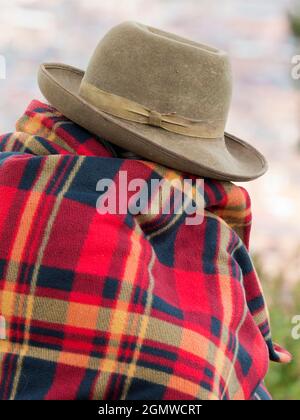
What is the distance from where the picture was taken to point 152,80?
2.17 metres

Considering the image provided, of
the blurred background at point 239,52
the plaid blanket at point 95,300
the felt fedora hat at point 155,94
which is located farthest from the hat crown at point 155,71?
the blurred background at point 239,52

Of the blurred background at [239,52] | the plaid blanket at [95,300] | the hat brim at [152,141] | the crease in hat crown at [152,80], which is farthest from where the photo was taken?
the blurred background at [239,52]

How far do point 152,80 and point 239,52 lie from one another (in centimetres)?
680

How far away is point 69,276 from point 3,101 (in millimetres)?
4552

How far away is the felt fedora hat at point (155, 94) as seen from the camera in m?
2.12

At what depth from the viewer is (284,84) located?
29.3ft

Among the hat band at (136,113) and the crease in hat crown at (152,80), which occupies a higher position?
the crease in hat crown at (152,80)

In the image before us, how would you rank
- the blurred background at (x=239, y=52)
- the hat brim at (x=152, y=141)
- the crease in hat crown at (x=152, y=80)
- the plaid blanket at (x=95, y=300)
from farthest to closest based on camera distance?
the blurred background at (x=239, y=52)
the crease in hat crown at (x=152, y=80)
the hat brim at (x=152, y=141)
the plaid blanket at (x=95, y=300)

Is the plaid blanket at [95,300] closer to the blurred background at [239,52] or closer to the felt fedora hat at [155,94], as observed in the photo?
the felt fedora hat at [155,94]

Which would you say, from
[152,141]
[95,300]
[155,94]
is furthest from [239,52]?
[95,300]

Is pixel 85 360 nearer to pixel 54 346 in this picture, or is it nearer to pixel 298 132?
pixel 54 346

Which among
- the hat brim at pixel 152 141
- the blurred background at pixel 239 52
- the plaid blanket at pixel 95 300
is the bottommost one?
the blurred background at pixel 239 52

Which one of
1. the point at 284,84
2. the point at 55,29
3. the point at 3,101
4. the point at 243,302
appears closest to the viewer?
the point at 243,302
